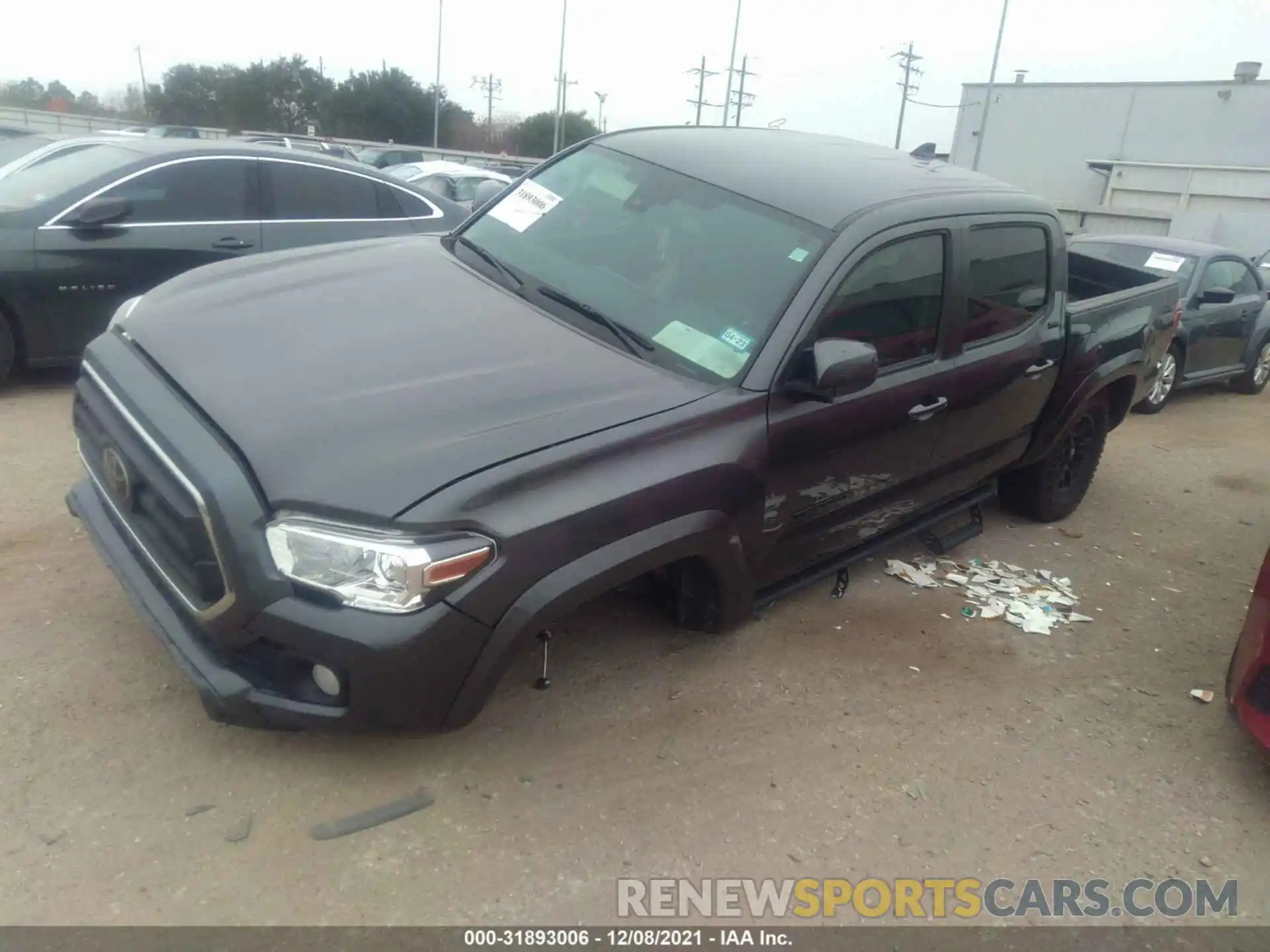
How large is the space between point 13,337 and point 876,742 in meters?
5.26

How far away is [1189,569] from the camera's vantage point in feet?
16.9

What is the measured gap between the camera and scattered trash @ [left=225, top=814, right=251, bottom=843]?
253cm

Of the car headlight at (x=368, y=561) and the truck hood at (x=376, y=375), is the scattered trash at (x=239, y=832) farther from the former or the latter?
the truck hood at (x=376, y=375)

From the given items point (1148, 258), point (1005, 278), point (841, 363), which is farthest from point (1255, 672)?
point (1148, 258)

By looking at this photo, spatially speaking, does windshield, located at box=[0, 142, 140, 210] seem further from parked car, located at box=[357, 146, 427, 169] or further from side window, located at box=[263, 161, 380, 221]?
parked car, located at box=[357, 146, 427, 169]

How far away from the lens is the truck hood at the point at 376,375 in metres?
2.40

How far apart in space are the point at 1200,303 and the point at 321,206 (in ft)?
25.1

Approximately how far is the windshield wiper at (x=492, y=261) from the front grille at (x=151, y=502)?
4.67 ft

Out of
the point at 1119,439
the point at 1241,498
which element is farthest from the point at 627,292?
the point at 1119,439

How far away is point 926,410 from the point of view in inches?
147

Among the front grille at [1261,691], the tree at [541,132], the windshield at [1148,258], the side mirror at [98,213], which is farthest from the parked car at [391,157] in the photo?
the tree at [541,132]

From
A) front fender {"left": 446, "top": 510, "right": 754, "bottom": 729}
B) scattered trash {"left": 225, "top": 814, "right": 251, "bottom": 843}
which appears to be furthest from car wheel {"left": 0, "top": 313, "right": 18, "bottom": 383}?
front fender {"left": 446, "top": 510, "right": 754, "bottom": 729}

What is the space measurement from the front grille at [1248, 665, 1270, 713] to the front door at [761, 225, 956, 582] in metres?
1.39

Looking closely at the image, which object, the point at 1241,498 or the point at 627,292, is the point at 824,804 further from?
the point at 1241,498
